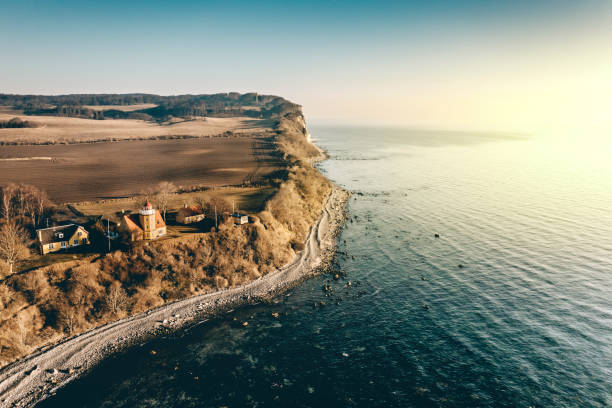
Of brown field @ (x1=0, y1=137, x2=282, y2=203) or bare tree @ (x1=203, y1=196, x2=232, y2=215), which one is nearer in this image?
bare tree @ (x1=203, y1=196, x2=232, y2=215)

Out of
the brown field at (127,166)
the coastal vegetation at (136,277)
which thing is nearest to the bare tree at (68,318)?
the coastal vegetation at (136,277)

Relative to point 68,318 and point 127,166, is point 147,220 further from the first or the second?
point 127,166

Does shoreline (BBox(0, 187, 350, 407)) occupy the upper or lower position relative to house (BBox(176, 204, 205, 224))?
lower

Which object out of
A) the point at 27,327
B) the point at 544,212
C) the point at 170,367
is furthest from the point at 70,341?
the point at 544,212

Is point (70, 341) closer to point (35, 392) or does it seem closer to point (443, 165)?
point (35, 392)

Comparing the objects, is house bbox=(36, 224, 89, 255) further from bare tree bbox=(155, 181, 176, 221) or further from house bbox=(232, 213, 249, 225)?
house bbox=(232, 213, 249, 225)

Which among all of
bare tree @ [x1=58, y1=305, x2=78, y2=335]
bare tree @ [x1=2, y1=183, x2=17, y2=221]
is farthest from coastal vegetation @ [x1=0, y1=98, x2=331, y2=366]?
bare tree @ [x1=2, y1=183, x2=17, y2=221]
